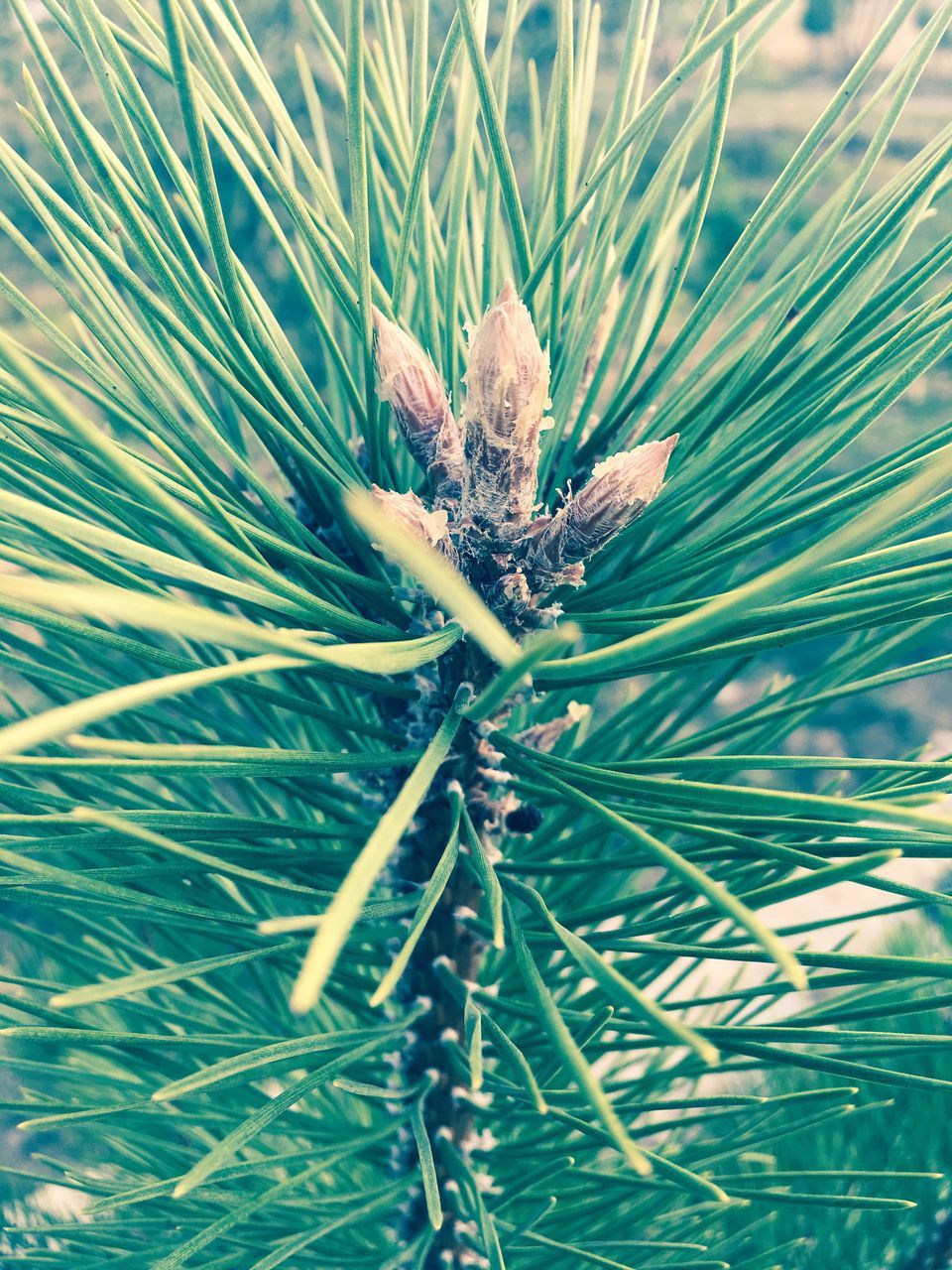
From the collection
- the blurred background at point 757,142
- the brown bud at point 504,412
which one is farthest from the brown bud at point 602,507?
the blurred background at point 757,142

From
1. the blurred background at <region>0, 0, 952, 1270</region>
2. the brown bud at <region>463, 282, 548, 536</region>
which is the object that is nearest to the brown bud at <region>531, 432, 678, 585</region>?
the brown bud at <region>463, 282, 548, 536</region>

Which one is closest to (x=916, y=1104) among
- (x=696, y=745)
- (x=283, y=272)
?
(x=696, y=745)

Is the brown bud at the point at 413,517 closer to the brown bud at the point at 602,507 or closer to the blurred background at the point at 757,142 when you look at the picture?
the brown bud at the point at 602,507

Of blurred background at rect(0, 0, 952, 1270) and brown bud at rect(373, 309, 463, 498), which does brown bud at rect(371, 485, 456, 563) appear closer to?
brown bud at rect(373, 309, 463, 498)

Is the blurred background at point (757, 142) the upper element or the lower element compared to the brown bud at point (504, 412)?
upper

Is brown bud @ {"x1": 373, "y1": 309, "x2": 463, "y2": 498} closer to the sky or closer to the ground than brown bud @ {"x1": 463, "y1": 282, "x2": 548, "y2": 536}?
closer to the sky

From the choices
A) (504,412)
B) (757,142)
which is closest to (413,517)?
(504,412)

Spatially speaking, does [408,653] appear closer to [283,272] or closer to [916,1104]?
[916,1104]
